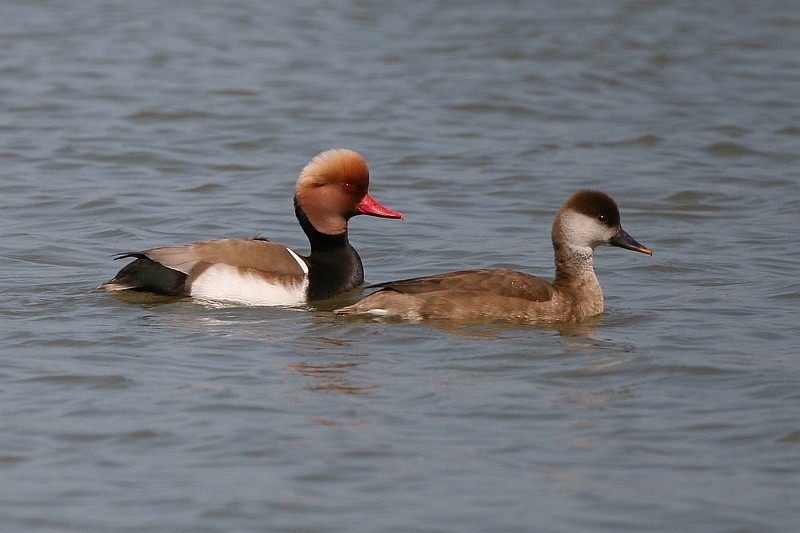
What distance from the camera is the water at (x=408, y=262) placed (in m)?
5.35

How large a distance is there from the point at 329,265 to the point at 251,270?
2.26 ft

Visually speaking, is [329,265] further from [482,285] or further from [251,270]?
[482,285]

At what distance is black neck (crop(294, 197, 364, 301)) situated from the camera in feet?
27.9

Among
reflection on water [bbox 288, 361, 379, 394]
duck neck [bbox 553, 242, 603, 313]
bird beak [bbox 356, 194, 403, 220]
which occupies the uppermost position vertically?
bird beak [bbox 356, 194, 403, 220]

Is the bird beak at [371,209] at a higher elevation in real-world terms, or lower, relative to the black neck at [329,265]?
higher

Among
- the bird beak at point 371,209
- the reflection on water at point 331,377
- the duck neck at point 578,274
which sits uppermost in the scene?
the bird beak at point 371,209

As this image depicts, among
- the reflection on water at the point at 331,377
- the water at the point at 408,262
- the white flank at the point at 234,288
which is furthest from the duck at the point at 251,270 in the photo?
the reflection on water at the point at 331,377

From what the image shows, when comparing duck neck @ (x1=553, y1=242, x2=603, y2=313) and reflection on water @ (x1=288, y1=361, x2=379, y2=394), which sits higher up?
duck neck @ (x1=553, y1=242, x2=603, y2=313)

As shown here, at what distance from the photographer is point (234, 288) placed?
26.8 feet

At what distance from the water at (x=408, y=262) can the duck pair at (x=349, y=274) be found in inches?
6.1

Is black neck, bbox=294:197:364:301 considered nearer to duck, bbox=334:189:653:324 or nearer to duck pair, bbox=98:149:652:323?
duck pair, bbox=98:149:652:323

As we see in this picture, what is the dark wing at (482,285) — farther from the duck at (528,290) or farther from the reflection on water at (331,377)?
the reflection on water at (331,377)

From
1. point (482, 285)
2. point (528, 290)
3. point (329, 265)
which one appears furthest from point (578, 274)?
point (329, 265)

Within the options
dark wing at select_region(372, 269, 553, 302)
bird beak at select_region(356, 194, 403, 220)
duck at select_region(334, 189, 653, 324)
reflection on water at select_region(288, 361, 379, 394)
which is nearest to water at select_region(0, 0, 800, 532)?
reflection on water at select_region(288, 361, 379, 394)
